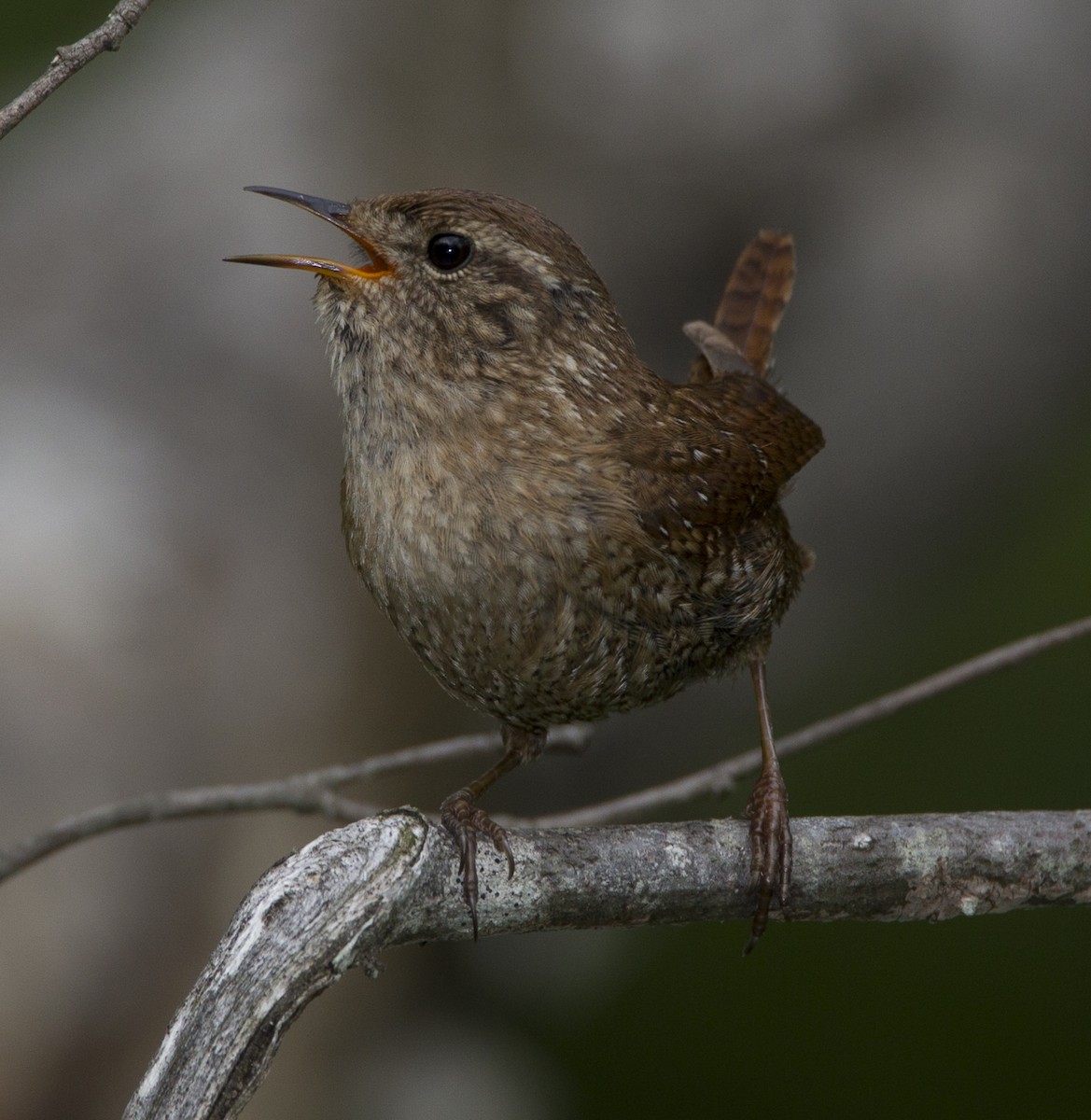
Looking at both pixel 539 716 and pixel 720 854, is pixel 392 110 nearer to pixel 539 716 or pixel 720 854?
pixel 539 716

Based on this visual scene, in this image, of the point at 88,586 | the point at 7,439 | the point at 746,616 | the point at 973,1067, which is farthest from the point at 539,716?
the point at 973,1067

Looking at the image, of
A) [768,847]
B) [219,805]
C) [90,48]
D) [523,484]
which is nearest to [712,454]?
[523,484]

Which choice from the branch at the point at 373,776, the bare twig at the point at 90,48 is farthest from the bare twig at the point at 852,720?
the bare twig at the point at 90,48

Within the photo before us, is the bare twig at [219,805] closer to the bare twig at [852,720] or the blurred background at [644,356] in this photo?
the bare twig at [852,720]

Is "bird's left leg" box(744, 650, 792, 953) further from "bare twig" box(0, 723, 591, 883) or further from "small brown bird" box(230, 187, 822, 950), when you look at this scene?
"bare twig" box(0, 723, 591, 883)

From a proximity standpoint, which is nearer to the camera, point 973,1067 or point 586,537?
point 586,537

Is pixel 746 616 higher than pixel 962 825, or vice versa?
pixel 746 616

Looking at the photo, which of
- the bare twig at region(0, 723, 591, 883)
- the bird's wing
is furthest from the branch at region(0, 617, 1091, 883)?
the bird's wing

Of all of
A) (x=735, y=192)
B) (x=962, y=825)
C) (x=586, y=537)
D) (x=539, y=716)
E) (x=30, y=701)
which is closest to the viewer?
(x=962, y=825)
